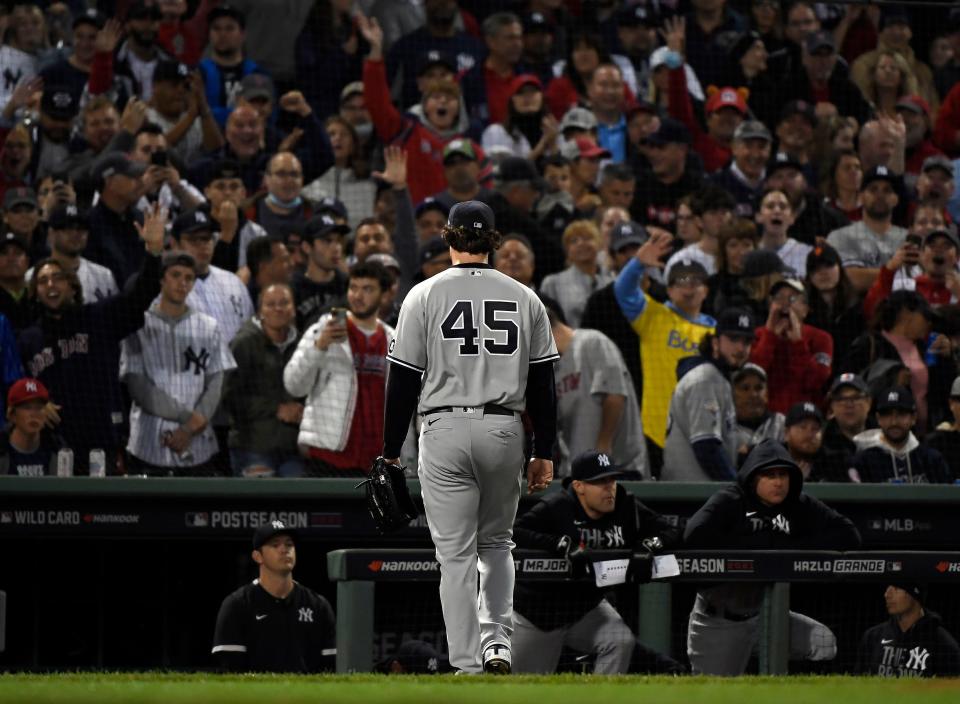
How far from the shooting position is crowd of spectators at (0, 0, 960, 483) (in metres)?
9.20

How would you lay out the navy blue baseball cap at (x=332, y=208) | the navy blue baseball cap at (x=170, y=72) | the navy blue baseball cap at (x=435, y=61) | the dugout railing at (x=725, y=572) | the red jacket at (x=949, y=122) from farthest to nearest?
the red jacket at (x=949, y=122) < the navy blue baseball cap at (x=435, y=61) < the navy blue baseball cap at (x=170, y=72) < the navy blue baseball cap at (x=332, y=208) < the dugout railing at (x=725, y=572)

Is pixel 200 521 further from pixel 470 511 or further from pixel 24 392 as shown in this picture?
pixel 470 511

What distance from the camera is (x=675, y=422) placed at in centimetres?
934

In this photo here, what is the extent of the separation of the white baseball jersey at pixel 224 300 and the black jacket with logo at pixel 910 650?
388cm

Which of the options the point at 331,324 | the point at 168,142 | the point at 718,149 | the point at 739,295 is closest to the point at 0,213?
the point at 168,142

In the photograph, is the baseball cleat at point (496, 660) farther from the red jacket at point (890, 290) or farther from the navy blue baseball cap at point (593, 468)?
the red jacket at point (890, 290)

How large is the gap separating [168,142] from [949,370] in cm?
525

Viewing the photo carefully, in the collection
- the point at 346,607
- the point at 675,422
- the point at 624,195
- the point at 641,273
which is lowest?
the point at 346,607

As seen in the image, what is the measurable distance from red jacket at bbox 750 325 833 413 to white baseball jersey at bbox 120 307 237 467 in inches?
120

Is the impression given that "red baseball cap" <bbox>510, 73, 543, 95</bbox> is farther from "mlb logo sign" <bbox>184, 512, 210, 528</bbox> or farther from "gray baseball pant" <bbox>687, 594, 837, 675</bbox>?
"gray baseball pant" <bbox>687, 594, 837, 675</bbox>

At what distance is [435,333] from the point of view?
19.9 feet

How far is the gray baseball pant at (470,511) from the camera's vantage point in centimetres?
596

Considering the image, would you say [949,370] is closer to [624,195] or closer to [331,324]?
[624,195]

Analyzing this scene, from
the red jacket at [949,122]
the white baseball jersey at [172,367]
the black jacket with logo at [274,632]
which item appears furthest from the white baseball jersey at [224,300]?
the red jacket at [949,122]
